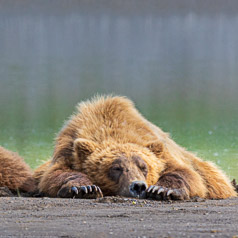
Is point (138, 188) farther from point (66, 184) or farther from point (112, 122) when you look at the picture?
point (112, 122)

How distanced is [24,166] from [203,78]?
2429 cm

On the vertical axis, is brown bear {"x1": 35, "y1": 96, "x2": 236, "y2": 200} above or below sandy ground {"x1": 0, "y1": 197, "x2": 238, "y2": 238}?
above

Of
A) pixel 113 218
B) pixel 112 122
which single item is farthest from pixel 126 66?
pixel 113 218

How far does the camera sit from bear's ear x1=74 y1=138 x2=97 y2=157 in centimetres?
638

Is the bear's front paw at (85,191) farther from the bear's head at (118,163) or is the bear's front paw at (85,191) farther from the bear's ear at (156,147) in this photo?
the bear's ear at (156,147)

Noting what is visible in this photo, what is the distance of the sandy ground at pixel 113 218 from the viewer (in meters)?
3.66

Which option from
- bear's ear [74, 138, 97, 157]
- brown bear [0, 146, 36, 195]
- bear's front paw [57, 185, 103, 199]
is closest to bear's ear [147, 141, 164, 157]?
bear's ear [74, 138, 97, 157]

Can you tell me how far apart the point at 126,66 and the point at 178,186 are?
28.0 meters

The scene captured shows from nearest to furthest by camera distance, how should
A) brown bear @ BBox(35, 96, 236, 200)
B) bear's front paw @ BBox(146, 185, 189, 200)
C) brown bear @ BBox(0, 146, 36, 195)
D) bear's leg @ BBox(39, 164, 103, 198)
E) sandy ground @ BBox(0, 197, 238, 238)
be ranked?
sandy ground @ BBox(0, 197, 238, 238) < bear's front paw @ BBox(146, 185, 189, 200) < bear's leg @ BBox(39, 164, 103, 198) < brown bear @ BBox(35, 96, 236, 200) < brown bear @ BBox(0, 146, 36, 195)

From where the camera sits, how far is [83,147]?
639cm

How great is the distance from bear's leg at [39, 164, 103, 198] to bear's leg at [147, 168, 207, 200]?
516 mm

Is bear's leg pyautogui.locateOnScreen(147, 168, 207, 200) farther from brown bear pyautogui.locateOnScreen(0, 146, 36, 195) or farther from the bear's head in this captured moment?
brown bear pyautogui.locateOnScreen(0, 146, 36, 195)

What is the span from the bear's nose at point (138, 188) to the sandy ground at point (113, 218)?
0.28 meters

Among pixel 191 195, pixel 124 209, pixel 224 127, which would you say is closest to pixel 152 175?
pixel 191 195
